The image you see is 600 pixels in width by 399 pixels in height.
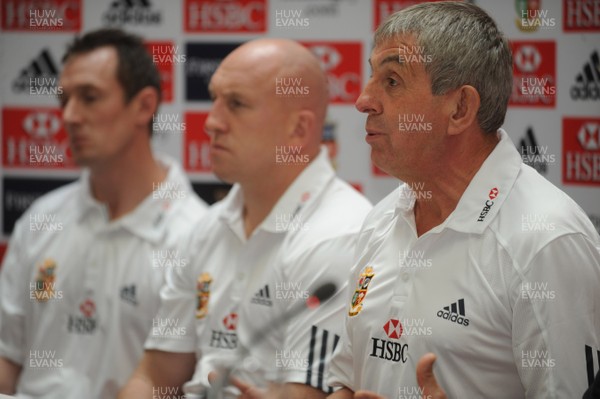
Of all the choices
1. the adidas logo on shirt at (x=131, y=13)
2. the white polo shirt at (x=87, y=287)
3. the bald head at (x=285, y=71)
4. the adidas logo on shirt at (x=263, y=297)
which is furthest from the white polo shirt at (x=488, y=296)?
the adidas logo on shirt at (x=131, y=13)

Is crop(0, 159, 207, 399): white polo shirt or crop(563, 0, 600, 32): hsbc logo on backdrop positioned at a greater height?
crop(563, 0, 600, 32): hsbc logo on backdrop

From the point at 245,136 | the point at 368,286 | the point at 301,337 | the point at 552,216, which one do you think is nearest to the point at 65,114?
the point at 245,136

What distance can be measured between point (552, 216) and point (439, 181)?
0.30 m

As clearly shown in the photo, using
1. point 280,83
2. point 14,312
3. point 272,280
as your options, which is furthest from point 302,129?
point 14,312

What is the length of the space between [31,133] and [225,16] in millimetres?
1016

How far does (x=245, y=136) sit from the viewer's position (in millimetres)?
2533

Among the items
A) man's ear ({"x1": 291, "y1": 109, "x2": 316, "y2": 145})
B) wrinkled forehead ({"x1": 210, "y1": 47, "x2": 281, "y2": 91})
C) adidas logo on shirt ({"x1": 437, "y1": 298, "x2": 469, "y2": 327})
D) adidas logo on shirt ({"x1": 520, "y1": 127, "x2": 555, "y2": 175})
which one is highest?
wrinkled forehead ({"x1": 210, "y1": 47, "x2": 281, "y2": 91})

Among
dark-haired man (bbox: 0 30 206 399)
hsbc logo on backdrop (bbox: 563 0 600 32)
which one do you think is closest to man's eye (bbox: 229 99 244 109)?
dark-haired man (bbox: 0 30 206 399)

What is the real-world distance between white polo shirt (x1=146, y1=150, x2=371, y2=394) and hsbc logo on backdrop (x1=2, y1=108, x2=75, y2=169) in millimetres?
1182

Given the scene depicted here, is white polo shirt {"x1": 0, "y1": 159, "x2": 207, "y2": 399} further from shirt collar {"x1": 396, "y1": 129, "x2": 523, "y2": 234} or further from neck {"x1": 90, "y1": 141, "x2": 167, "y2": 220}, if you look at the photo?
shirt collar {"x1": 396, "y1": 129, "x2": 523, "y2": 234}

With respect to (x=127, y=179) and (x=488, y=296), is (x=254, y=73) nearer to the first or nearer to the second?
(x=127, y=179)

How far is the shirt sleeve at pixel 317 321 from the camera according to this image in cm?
219

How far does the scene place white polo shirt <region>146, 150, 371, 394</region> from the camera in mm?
2252

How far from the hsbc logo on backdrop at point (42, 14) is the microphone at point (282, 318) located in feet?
5.92
